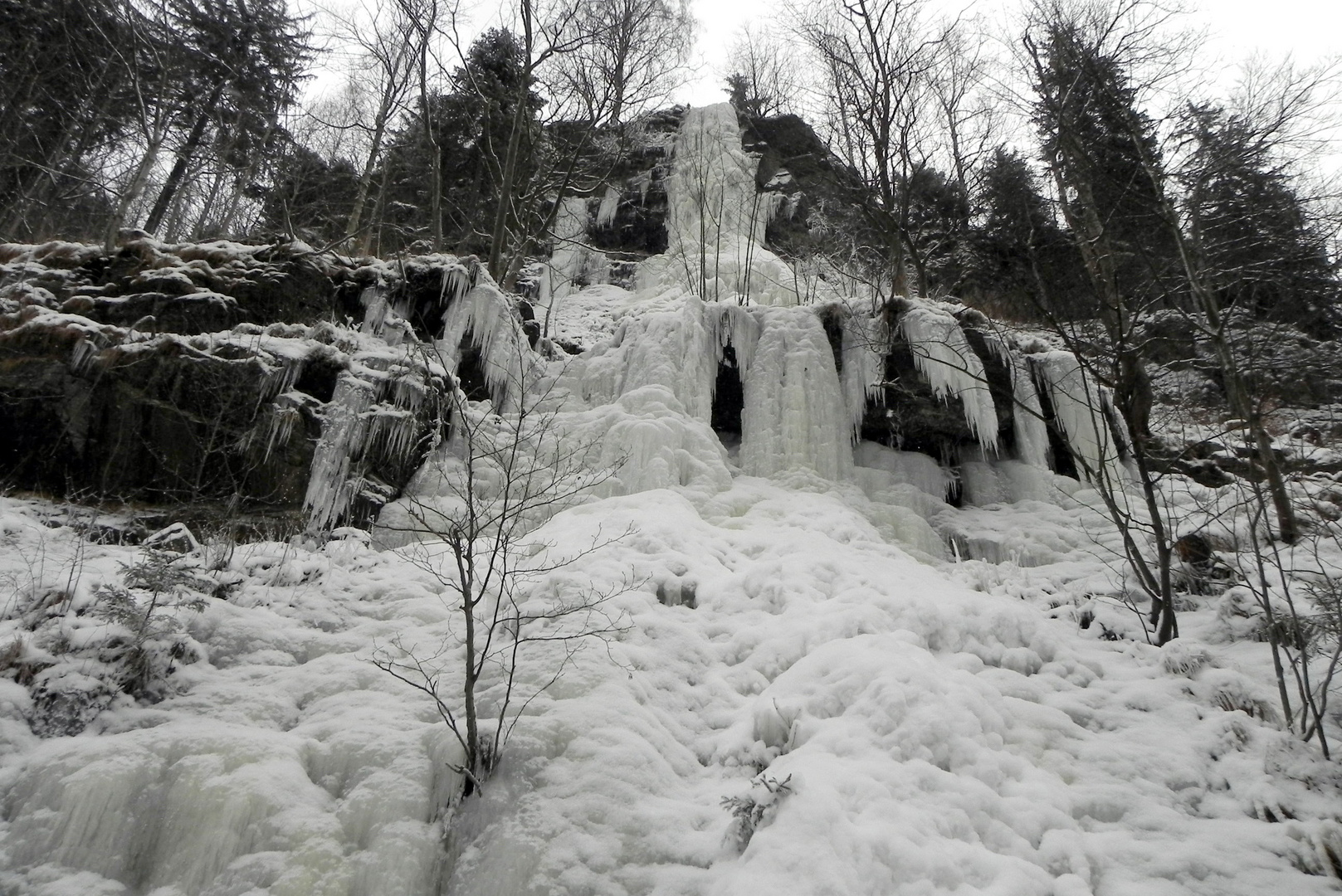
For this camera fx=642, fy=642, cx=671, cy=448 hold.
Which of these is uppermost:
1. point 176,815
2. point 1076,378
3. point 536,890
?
point 1076,378

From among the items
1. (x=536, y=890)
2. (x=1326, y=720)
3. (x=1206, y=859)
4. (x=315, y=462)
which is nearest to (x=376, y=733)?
(x=536, y=890)

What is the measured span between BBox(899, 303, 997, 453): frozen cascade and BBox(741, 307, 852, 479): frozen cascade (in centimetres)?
125

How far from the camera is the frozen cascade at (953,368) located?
28.9 feet

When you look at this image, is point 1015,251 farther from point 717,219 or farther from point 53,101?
point 53,101

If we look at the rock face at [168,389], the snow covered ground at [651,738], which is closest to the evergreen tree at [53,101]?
the rock face at [168,389]

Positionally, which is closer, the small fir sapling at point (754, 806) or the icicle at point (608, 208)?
the small fir sapling at point (754, 806)

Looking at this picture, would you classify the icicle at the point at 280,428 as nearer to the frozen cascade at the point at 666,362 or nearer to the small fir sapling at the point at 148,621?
the small fir sapling at the point at 148,621

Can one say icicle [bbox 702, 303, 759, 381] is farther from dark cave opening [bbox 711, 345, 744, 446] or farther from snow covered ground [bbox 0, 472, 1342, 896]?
snow covered ground [bbox 0, 472, 1342, 896]

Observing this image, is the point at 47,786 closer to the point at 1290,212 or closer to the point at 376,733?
the point at 376,733

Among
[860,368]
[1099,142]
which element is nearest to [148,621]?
[860,368]

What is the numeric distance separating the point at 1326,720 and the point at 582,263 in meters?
18.8

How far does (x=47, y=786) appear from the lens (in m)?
2.63

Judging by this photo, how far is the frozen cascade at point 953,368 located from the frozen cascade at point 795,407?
1250mm

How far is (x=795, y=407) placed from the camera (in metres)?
9.24
